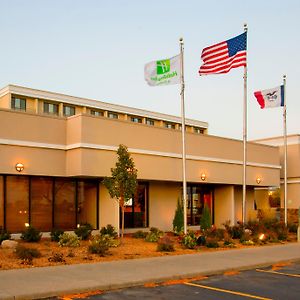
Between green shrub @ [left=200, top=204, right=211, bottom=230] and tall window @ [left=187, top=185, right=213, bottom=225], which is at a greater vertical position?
tall window @ [left=187, top=185, right=213, bottom=225]

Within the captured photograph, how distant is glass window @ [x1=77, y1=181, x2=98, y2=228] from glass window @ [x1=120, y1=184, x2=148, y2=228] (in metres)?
2.08

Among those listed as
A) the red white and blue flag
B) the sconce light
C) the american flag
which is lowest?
the sconce light

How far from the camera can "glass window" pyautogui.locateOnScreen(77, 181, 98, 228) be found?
76.2 ft

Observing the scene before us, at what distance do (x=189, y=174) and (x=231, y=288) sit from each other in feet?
48.5

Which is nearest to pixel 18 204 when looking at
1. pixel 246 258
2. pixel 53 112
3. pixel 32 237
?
pixel 32 237

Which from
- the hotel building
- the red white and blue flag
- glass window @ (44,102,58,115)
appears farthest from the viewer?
glass window @ (44,102,58,115)

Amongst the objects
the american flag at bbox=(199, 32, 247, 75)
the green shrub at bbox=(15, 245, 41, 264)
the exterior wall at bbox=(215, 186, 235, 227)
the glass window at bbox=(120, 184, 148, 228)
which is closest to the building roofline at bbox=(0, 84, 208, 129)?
the exterior wall at bbox=(215, 186, 235, 227)

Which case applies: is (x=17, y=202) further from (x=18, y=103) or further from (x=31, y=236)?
(x=18, y=103)

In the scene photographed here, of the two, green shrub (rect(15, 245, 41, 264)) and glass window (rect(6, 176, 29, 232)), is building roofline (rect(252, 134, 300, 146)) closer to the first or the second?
glass window (rect(6, 176, 29, 232))

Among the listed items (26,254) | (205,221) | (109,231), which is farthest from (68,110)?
(26,254)

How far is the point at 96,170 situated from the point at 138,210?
5.16m

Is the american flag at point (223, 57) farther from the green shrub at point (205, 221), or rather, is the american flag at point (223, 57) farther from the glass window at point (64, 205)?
the green shrub at point (205, 221)

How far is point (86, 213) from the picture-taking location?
2339 centimetres

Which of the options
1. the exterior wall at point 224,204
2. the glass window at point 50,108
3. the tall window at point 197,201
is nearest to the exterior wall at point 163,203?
the tall window at point 197,201
